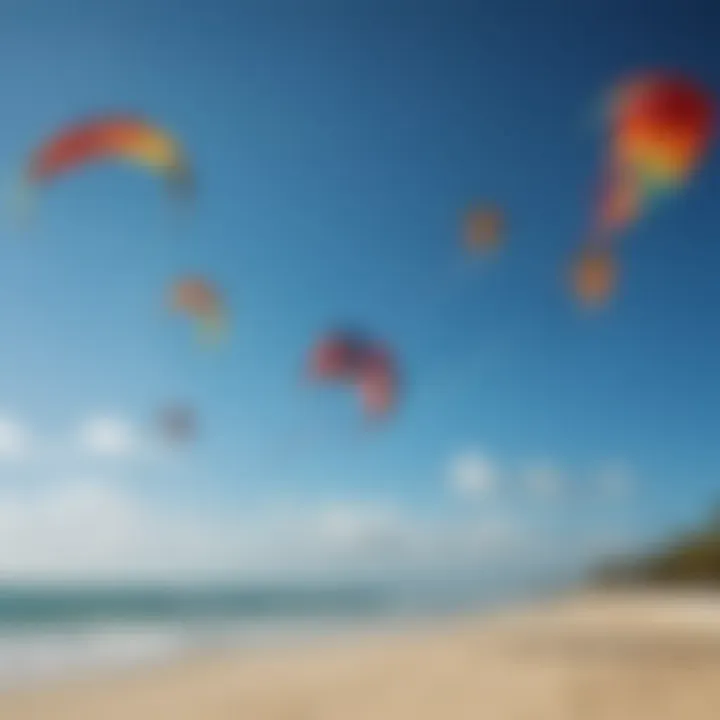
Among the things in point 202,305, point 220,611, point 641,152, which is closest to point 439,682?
point 220,611

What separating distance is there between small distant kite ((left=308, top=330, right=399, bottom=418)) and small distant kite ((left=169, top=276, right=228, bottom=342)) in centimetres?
24

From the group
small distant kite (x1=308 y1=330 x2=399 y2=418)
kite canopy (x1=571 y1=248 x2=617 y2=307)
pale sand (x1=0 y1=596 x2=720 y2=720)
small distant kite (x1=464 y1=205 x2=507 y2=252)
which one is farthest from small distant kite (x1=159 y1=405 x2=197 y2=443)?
kite canopy (x1=571 y1=248 x2=617 y2=307)

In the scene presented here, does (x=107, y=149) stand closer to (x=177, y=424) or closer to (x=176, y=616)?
(x=177, y=424)

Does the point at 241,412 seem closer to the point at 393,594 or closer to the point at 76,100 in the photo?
the point at 393,594

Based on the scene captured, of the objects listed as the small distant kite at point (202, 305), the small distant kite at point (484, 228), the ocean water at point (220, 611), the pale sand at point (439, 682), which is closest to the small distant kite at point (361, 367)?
the small distant kite at point (202, 305)

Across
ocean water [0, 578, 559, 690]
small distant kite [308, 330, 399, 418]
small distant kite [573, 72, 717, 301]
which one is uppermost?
small distant kite [573, 72, 717, 301]

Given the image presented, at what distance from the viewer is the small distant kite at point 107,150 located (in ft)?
7.88

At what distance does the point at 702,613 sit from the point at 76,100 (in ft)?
6.42

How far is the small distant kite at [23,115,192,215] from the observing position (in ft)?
7.88

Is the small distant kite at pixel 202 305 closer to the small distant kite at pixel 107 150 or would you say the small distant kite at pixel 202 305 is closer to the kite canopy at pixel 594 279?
the small distant kite at pixel 107 150

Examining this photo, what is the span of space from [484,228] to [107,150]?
0.92 metres

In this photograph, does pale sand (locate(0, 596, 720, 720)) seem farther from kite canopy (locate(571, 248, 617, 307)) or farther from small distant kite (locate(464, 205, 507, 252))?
small distant kite (locate(464, 205, 507, 252))

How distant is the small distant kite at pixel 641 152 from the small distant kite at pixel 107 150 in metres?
1.02

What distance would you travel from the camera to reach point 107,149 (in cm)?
240
